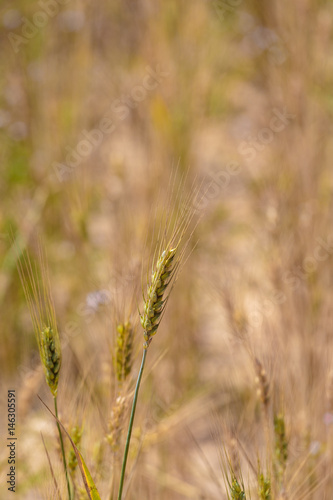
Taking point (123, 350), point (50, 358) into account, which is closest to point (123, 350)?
point (123, 350)

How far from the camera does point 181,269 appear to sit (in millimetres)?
611

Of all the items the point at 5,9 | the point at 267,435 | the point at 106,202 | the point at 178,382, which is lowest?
the point at 267,435

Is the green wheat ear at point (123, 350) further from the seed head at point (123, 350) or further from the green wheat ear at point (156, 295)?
the green wheat ear at point (156, 295)

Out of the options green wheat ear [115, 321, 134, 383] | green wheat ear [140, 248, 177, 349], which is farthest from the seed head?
green wheat ear [140, 248, 177, 349]

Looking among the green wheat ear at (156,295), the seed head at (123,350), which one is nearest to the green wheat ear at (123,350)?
the seed head at (123,350)

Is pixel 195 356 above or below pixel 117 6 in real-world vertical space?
below

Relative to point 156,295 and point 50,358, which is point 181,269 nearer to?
point 156,295

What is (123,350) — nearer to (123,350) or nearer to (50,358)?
(123,350)

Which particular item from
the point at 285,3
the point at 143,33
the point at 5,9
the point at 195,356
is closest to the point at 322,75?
the point at 285,3

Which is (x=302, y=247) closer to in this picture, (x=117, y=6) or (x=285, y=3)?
(x=285, y=3)

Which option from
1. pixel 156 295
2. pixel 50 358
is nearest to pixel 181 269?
pixel 156 295

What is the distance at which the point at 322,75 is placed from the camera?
1.58 m

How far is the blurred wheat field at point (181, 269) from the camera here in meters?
0.75

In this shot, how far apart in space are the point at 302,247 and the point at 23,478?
80 cm
